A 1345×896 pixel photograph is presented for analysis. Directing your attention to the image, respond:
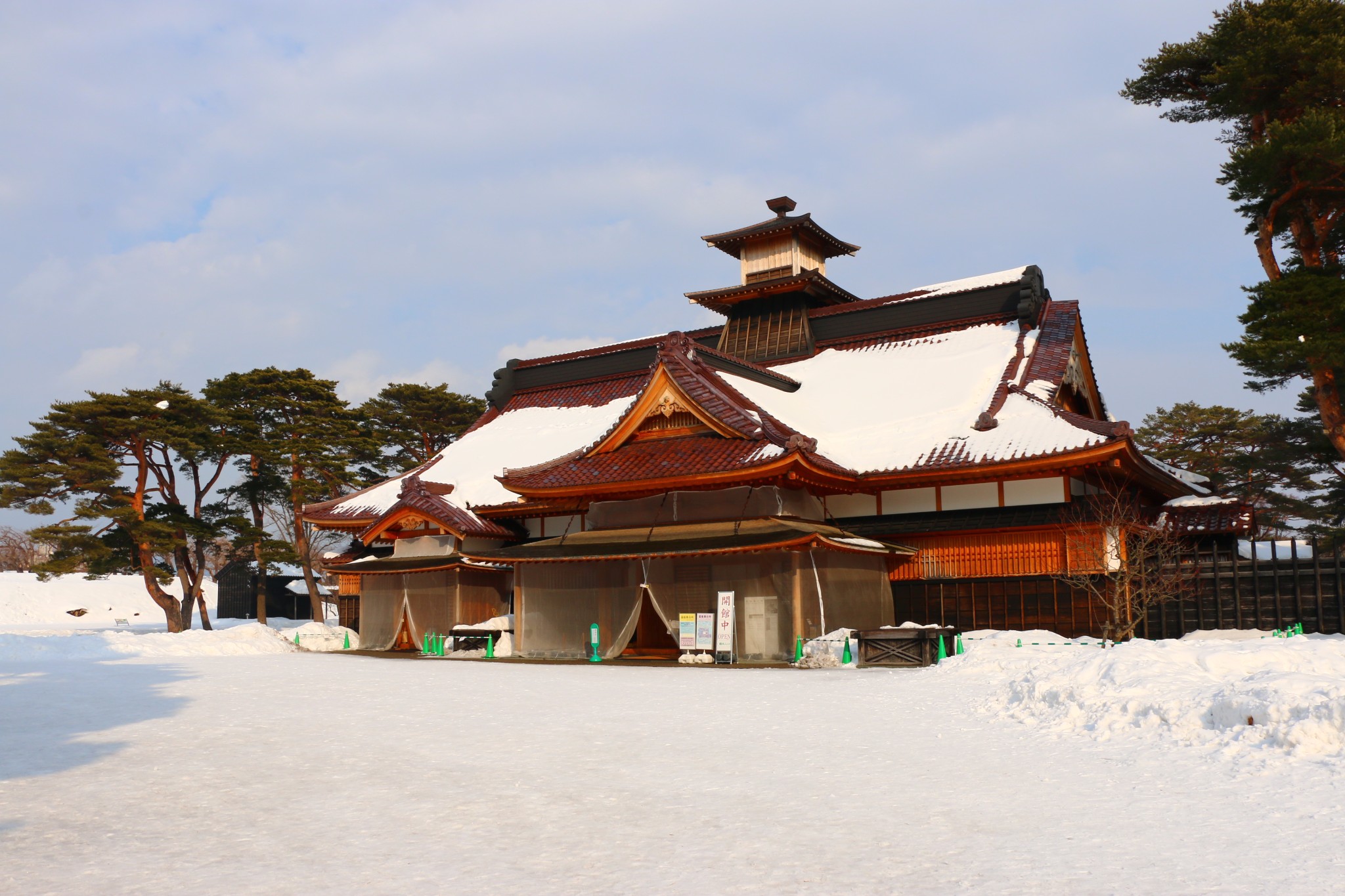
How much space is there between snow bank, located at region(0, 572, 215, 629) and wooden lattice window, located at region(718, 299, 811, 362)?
39.7 m

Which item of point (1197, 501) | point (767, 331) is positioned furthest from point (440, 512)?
point (1197, 501)

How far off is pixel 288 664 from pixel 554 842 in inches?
746

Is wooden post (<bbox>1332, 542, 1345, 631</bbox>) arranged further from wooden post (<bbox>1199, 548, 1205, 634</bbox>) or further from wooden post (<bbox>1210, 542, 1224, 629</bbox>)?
wooden post (<bbox>1199, 548, 1205, 634</bbox>)

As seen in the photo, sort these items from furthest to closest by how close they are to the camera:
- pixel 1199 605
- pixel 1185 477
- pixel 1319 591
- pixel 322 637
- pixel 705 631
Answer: pixel 322 637
pixel 1185 477
pixel 705 631
pixel 1199 605
pixel 1319 591

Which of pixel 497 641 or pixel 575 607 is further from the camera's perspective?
pixel 497 641

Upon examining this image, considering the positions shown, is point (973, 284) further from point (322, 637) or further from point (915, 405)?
point (322, 637)

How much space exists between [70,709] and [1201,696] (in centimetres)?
1441

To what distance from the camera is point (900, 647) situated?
20.2 m

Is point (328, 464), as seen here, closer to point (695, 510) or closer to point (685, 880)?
point (695, 510)

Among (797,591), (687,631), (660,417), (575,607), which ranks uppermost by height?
(660,417)

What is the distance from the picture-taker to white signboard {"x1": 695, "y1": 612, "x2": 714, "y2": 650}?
23.2 m

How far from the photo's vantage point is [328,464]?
143 feet

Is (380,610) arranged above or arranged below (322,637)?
above

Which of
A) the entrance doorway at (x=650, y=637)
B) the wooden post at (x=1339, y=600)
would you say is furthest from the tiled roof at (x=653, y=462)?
the wooden post at (x=1339, y=600)
